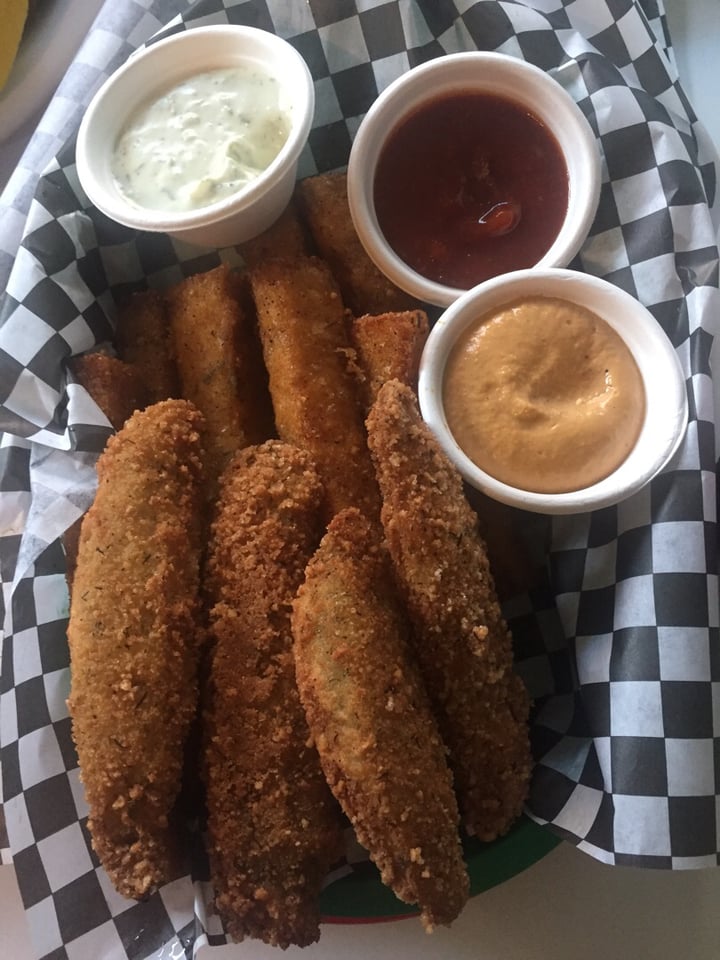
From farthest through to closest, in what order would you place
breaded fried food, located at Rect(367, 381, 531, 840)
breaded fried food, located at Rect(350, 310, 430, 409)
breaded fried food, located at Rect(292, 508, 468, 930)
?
breaded fried food, located at Rect(350, 310, 430, 409) < breaded fried food, located at Rect(367, 381, 531, 840) < breaded fried food, located at Rect(292, 508, 468, 930)

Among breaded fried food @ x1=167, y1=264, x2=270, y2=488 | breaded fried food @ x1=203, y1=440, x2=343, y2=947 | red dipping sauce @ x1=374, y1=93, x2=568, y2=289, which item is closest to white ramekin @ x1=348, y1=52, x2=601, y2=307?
red dipping sauce @ x1=374, y1=93, x2=568, y2=289

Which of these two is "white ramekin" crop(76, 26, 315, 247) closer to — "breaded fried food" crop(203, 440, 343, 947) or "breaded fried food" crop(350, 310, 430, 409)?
"breaded fried food" crop(350, 310, 430, 409)

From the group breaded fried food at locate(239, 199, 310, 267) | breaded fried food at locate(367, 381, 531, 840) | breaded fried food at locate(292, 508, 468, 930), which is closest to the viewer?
breaded fried food at locate(292, 508, 468, 930)

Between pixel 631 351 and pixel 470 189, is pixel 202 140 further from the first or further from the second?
pixel 631 351

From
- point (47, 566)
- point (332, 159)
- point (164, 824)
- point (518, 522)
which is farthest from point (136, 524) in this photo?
point (332, 159)

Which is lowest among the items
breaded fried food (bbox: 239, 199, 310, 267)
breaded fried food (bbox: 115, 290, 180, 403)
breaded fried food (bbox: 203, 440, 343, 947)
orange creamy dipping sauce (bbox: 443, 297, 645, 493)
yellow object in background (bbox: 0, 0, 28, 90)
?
breaded fried food (bbox: 203, 440, 343, 947)

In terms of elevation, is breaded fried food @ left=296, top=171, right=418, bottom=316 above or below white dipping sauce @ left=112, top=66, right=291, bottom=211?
below
